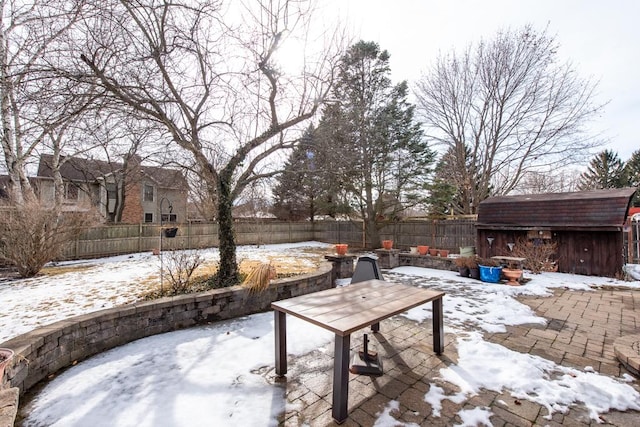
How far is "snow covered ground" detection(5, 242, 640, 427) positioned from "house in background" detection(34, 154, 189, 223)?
10.3m

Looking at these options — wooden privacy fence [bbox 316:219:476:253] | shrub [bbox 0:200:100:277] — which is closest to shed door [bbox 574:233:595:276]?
wooden privacy fence [bbox 316:219:476:253]

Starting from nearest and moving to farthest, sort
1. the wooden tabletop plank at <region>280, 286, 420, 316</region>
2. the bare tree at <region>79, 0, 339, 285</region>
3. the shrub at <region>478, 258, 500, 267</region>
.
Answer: the wooden tabletop plank at <region>280, 286, 420, 316</region>, the bare tree at <region>79, 0, 339, 285</region>, the shrub at <region>478, 258, 500, 267</region>

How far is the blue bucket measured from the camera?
635 cm

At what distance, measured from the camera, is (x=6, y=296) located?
16.1 feet

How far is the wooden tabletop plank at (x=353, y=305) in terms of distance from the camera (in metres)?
2.04

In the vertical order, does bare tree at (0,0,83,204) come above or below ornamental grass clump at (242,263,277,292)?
above

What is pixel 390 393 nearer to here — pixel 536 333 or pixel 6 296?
pixel 536 333

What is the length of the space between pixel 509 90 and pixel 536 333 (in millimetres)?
11498

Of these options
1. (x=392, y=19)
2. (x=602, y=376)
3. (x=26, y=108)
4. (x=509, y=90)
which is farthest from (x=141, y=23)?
(x=509, y=90)

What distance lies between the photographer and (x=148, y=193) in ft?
61.3

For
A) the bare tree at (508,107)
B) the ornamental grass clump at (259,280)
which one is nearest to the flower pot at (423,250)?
the bare tree at (508,107)

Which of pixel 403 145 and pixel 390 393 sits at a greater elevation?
pixel 403 145

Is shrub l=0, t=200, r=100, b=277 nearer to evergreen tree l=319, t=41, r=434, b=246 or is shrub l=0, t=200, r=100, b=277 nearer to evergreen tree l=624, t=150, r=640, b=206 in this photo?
evergreen tree l=319, t=41, r=434, b=246

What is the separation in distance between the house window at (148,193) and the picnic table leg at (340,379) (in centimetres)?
2061
